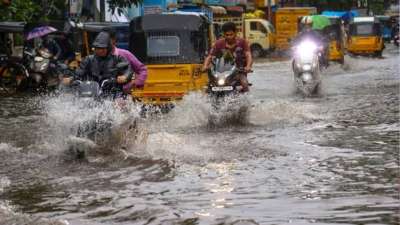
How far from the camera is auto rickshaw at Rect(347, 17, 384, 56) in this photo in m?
38.7

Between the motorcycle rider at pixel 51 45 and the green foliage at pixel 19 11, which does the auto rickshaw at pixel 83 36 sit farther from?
the green foliage at pixel 19 11

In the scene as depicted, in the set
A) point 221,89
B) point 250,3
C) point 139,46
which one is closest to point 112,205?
point 221,89

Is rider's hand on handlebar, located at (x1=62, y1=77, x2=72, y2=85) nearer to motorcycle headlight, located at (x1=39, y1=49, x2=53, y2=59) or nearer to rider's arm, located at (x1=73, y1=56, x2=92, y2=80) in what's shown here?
rider's arm, located at (x1=73, y1=56, x2=92, y2=80)

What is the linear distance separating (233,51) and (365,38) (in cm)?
2820

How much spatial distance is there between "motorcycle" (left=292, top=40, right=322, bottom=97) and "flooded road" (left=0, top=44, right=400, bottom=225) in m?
3.46

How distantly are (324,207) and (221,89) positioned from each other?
580 centimetres

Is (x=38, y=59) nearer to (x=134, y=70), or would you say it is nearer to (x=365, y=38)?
(x=134, y=70)

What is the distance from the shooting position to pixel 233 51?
39.7 ft

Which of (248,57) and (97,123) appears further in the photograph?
(248,57)

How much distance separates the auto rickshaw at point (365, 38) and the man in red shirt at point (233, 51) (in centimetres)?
2764

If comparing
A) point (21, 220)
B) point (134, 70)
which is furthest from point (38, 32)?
point (21, 220)

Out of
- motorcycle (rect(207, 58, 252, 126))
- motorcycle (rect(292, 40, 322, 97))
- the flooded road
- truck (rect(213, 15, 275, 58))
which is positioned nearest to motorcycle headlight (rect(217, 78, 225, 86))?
motorcycle (rect(207, 58, 252, 126))

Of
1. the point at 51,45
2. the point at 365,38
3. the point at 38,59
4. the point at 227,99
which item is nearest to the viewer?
the point at 227,99

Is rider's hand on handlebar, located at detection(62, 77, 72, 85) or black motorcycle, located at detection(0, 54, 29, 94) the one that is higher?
rider's hand on handlebar, located at detection(62, 77, 72, 85)
